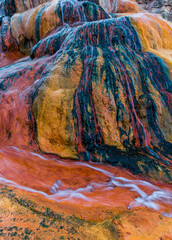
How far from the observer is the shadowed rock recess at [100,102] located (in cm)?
295

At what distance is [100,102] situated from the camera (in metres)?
3.09

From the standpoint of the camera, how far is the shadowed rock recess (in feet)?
9.68

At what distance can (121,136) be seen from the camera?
118 inches

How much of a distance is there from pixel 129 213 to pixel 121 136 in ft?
5.09

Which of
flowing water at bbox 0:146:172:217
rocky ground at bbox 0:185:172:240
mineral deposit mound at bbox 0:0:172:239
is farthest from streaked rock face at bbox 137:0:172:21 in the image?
rocky ground at bbox 0:185:172:240

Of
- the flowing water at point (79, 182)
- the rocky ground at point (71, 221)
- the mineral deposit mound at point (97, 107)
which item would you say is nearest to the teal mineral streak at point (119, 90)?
the mineral deposit mound at point (97, 107)

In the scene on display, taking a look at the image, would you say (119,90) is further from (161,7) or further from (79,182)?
(161,7)

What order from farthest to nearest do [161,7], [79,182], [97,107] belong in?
[161,7] → [97,107] → [79,182]

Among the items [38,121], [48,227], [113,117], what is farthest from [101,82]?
[48,227]

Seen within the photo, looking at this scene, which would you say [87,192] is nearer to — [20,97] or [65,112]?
[65,112]

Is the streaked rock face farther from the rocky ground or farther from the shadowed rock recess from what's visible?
the rocky ground

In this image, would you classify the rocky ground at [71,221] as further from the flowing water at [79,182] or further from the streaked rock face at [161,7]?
the streaked rock face at [161,7]

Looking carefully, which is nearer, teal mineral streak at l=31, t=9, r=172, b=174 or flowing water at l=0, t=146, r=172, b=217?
flowing water at l=0, t=146, r=172, b=217

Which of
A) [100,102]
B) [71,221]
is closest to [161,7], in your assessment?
[100,102]
